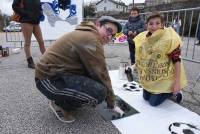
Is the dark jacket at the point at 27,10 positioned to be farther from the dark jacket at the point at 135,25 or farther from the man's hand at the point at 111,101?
the man's hand at the point at 111,101

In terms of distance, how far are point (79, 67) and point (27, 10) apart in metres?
2.38

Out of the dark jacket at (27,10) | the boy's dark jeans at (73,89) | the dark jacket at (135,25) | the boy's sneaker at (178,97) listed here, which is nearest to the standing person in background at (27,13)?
the dark jacket at (27,10)

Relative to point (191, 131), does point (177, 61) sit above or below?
above

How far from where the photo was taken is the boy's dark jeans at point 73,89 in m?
1.95

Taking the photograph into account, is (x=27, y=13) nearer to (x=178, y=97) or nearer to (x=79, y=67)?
(x=79, y=67)

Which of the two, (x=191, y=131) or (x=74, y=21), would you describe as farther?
(x=74, y=21)

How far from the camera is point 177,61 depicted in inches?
94.0

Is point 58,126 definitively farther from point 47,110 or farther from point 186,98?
point 186,98

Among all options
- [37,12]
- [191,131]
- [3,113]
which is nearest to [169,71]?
[191,131]

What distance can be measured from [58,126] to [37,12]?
252 centimetres

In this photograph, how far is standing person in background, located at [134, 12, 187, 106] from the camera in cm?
238

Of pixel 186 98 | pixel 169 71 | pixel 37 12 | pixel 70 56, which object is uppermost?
pixel 37 12

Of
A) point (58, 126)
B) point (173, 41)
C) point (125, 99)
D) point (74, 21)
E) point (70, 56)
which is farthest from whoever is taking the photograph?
point (74, 21)

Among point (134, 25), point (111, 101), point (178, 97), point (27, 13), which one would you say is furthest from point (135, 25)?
point (111, 101)
